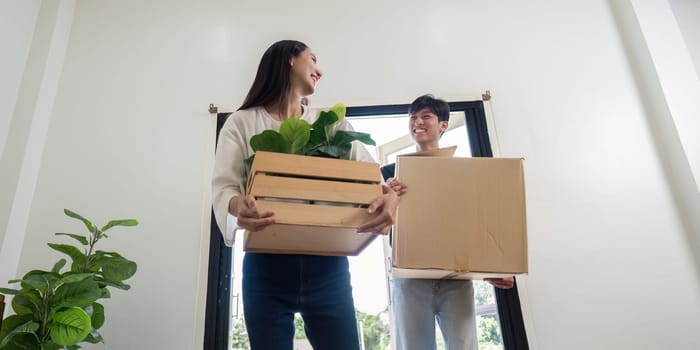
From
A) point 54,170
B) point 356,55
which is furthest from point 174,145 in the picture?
point 356,55

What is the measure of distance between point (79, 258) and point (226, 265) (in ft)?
1.83

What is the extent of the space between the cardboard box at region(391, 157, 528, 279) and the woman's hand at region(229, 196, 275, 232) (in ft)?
1.52

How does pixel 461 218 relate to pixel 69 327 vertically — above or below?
above

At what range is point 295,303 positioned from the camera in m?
0.87

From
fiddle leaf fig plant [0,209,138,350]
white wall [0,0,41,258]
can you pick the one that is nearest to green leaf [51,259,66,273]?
fiddle leaf fig plant [0,209,138,350]

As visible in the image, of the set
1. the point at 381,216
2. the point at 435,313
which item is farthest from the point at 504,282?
the point at 381,216

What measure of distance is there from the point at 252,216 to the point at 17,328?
990 mm

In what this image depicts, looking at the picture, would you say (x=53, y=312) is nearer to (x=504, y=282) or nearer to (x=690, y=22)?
(x=504, y=282)

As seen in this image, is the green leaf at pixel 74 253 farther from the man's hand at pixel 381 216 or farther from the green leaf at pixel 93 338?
the man's hand at pixel 381 216

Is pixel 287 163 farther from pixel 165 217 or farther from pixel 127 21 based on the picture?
pixel 127 21

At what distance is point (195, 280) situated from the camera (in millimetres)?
1812

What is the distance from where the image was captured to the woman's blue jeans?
0.85 metres

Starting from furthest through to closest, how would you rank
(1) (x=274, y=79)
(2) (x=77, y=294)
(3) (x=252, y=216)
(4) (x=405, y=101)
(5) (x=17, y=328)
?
(4) (x=405, y=101) → (2) (x=77, y=294) → (5) (x=17, y=328) → (1) (x=274, y=79) → (3) (x=252, y=216)

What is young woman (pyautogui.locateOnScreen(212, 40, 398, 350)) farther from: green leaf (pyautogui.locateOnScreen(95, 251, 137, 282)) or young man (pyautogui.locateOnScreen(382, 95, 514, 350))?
green leaf (pyautogui.locateOnScreen(95, 251, 137, 282))
